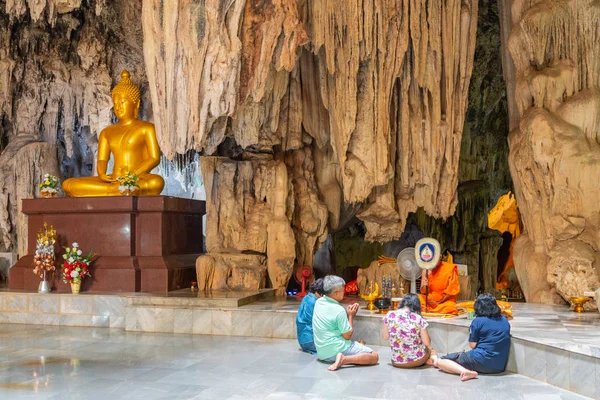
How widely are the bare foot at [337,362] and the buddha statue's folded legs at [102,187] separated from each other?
249 inches

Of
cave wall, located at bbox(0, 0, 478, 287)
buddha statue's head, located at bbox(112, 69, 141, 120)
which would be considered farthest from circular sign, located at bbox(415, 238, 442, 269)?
buddha statue's head, located at bbox(112, 69, 141, 120)

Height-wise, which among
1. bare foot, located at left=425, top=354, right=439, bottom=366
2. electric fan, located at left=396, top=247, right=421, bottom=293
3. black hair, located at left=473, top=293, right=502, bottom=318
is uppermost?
electric fan, located at left=396, top=247, right=421, bottom=293

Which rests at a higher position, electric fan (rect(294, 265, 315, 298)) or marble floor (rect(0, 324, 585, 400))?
electric fan (rect(294, 265, 315, 298))

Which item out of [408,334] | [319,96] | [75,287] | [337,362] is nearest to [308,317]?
[337,362]

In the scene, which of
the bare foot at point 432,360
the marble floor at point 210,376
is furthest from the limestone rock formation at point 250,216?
the bare foot at point 432,360

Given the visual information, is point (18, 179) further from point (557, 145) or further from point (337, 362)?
point (557, 145)

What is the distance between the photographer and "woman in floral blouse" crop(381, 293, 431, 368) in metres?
5.85

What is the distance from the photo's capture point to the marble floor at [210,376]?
17.0 feet

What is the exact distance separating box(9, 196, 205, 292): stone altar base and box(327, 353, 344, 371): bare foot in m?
4.86

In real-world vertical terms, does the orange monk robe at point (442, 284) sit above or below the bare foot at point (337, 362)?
above

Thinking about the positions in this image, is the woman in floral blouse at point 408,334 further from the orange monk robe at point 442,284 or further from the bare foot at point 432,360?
the orange monk robe at point 442,284

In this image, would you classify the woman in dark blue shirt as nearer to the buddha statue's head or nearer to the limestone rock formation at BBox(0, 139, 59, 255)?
the buddha statue's head

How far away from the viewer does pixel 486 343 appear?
18.8 ft

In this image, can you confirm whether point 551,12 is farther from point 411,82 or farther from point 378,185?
point 378,185
